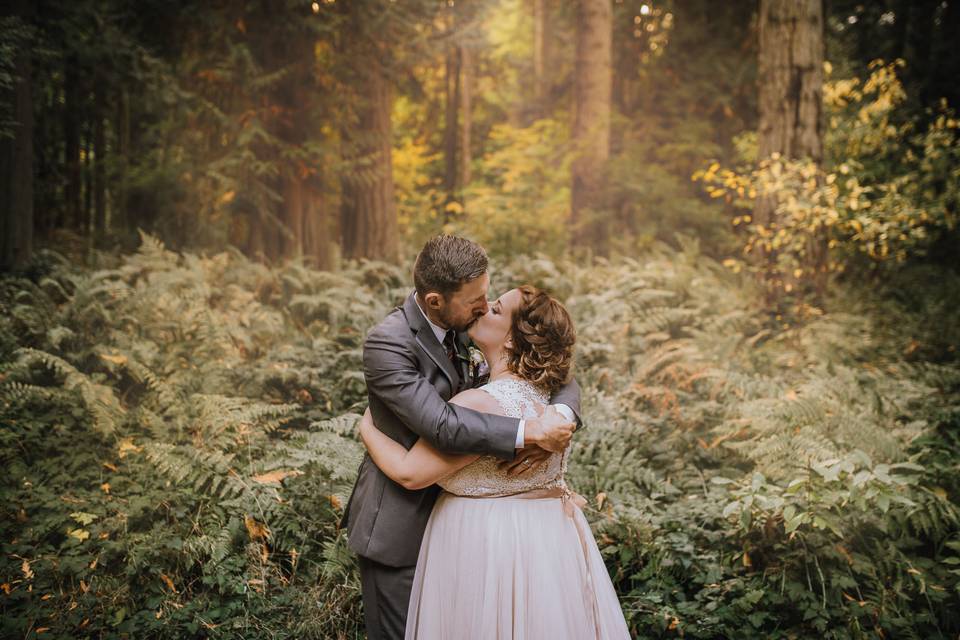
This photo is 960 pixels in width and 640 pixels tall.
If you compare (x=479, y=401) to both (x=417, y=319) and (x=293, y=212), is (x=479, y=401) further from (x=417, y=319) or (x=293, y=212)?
(x=293, y=212)

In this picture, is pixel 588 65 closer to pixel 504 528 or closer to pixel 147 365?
pixel 147 365

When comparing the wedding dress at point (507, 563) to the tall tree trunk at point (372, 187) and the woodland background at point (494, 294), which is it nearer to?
the woodland background at point (494, 294)

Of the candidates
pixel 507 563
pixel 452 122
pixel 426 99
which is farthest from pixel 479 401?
pixel 452 122

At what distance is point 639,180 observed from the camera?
1527 centimetres

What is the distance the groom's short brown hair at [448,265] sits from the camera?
2826mm

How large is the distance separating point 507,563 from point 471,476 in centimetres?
37

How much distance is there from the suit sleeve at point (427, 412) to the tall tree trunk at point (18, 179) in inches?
333

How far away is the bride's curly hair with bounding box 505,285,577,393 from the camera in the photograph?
2.91 meters

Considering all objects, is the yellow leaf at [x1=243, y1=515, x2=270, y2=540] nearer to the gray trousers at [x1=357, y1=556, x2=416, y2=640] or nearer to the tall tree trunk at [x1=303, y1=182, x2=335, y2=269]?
the gray trousers at [x1=357, y1=556, x2=416, y2=640]

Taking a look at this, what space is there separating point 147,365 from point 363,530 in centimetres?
425

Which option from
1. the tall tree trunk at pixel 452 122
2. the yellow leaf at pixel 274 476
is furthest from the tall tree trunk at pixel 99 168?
the yellow leaf at pixel 274 476

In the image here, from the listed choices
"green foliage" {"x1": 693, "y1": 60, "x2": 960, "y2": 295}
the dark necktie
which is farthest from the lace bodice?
"green foliage" {"x1": 693, "y1": 60, "x2": 960, "y2": 295}

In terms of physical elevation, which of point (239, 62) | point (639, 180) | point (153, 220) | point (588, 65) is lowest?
point (153, 220)

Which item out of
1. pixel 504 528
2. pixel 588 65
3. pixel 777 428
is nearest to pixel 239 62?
pixel 588 65
